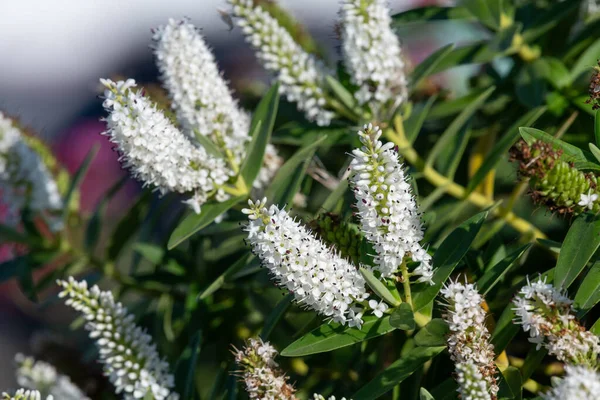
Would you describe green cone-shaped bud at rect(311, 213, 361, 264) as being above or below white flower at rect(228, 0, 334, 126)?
below

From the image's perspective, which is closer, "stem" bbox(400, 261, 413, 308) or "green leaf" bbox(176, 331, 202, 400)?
"stem" bbox(400, 261, 413, 308)

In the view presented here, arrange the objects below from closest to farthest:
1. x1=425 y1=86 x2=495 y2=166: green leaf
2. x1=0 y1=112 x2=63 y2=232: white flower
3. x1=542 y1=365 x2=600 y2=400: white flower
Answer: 1. x1=542 y1=365 x2=600 y2=400: white flower
2. x1=425 y1=86 x2=495 y2=166: green leaf
3. x1=0 y1=112 x2=63 y2=232: white flower

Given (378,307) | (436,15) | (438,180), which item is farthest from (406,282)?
(436,15)

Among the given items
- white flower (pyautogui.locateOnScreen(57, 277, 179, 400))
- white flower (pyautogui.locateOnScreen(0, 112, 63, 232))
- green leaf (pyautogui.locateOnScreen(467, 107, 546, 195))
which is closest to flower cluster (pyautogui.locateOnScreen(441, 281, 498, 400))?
green leaf (pyautogui.locateOnScreen(467, 107, 546, 195))

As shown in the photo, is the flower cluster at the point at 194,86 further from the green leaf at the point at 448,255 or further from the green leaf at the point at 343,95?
the green leaf at the point at 448,255

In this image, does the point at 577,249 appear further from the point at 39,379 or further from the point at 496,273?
the point at 39,379

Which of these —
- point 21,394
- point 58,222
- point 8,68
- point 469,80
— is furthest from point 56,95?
point 21,394

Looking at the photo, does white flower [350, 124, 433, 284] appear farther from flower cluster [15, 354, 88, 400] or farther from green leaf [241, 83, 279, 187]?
flower cluster [15, 354, 88, 400]
